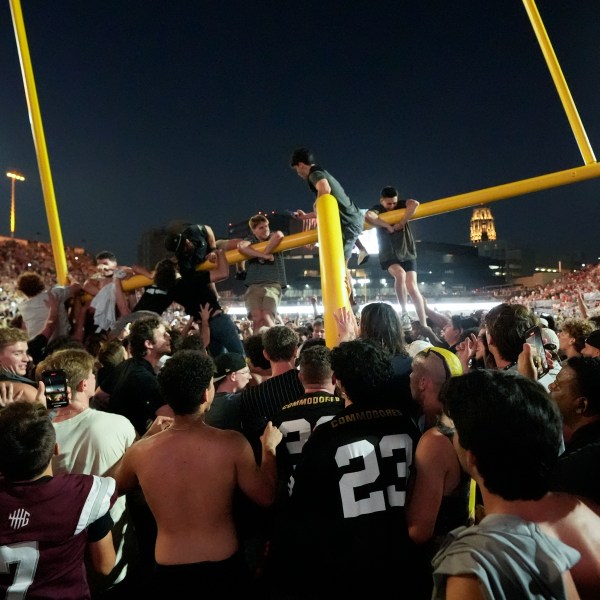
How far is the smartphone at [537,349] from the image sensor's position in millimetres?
3137

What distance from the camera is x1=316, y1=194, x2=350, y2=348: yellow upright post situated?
3.87 m

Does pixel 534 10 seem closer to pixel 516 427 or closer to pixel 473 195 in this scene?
pixel 473 195

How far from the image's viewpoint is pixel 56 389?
283 centimetres

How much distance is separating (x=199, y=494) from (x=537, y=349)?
7.74 feet

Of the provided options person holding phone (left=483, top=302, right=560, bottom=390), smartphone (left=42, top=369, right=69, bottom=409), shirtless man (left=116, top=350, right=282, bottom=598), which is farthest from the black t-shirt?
person holding phone (left=483, top=302, right=560, bottom=390)

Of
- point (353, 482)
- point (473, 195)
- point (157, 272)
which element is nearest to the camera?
point (353, 482)

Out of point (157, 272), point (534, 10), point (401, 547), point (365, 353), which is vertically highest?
point (534, 10)

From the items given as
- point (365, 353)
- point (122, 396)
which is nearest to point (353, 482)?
point (365, 353)

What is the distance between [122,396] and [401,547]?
2637 mm

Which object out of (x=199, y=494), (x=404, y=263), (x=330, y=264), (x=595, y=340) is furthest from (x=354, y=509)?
(x=404, y=263)

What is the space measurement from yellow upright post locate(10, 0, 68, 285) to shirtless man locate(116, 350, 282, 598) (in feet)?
17.0

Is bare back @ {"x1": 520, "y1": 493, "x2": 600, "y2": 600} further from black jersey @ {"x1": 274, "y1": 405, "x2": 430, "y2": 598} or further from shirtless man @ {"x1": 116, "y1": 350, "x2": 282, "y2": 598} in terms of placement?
shirtless man @ {"x1": 116, "y1": 350, "x2": 282, "y2": 598}

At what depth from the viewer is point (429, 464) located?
6.95 ft

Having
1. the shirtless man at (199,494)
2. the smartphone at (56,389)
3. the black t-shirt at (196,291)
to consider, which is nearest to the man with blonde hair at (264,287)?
the black t-shirt at (196,291)
